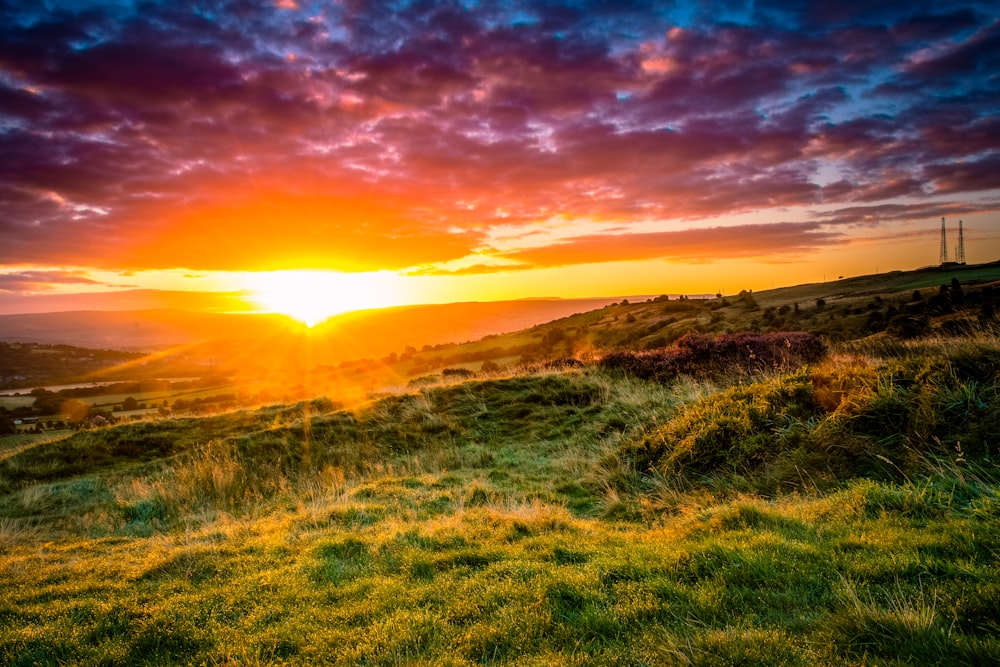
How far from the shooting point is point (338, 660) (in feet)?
13.4

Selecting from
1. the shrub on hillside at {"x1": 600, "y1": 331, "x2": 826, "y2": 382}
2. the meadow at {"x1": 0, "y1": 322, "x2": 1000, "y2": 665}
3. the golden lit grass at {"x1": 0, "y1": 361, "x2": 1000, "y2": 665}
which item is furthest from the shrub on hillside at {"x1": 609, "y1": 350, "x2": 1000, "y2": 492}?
the shrub on hillside at {"x1": 600, "y1": 331, "x2": 826, "y2": 382}

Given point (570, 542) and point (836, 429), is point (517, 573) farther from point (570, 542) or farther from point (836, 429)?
point (836, 429)

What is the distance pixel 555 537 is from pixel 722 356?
47.7 ft

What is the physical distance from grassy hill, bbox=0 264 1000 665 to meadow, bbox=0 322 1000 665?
0.10 ft

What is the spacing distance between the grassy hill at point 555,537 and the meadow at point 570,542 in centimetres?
3

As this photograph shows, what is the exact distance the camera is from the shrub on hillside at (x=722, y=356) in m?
17.8

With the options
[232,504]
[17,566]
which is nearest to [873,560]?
[17,566]

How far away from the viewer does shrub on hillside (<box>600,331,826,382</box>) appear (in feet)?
58.5

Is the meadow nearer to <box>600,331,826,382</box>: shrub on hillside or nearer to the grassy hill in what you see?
the grassy hill

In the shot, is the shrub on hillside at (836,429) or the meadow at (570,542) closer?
the meadow at (570,542)

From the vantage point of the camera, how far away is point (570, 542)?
20.5 feet

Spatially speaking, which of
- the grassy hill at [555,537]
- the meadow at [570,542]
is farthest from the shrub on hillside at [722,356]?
the meadow at [570,542]

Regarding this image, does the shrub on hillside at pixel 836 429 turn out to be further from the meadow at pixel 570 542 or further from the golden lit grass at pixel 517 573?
the golden lit grass at pixel 517 573

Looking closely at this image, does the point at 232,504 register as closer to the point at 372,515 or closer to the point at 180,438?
the point at 372,515
